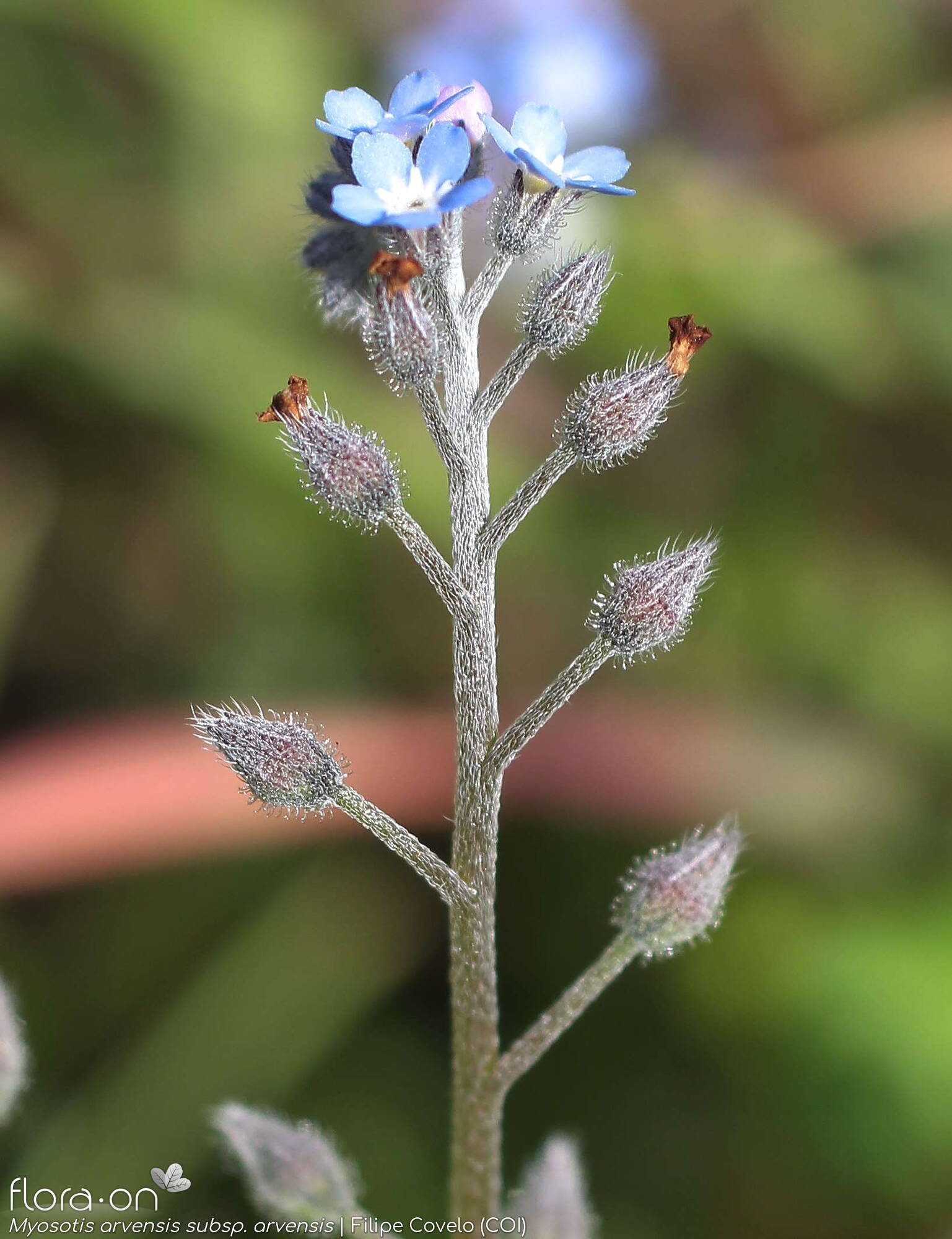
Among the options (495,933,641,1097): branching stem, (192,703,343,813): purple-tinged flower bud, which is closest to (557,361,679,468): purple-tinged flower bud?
(192,703,343,813): purple-tinged flower bud

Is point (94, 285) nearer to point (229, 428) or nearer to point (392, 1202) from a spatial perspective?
point (229, 428)

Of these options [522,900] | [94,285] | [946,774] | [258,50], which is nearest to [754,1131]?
[522,900]

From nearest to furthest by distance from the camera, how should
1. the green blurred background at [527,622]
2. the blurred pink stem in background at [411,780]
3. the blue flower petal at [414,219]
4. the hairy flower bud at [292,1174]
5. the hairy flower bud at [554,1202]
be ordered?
the blue flower petal at [414,219], the hairy flower bud at [292,1174], the hairy flower bud at [554,1202], the green blurred background at [527,622], the blurred pink stem in background at [411,780]

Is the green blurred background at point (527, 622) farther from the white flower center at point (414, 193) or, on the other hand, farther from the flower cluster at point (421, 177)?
the white flower center at point (414, 193)

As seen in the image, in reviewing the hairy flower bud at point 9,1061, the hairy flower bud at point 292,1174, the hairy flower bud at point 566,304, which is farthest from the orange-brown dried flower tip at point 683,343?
the hairy flower bud at point 9,1061

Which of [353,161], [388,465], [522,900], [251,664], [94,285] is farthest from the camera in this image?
[94,285]

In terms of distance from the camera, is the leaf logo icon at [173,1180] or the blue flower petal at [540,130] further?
the leaf logo icon at [173,1180]

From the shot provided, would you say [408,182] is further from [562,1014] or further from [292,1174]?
[292,1174]
